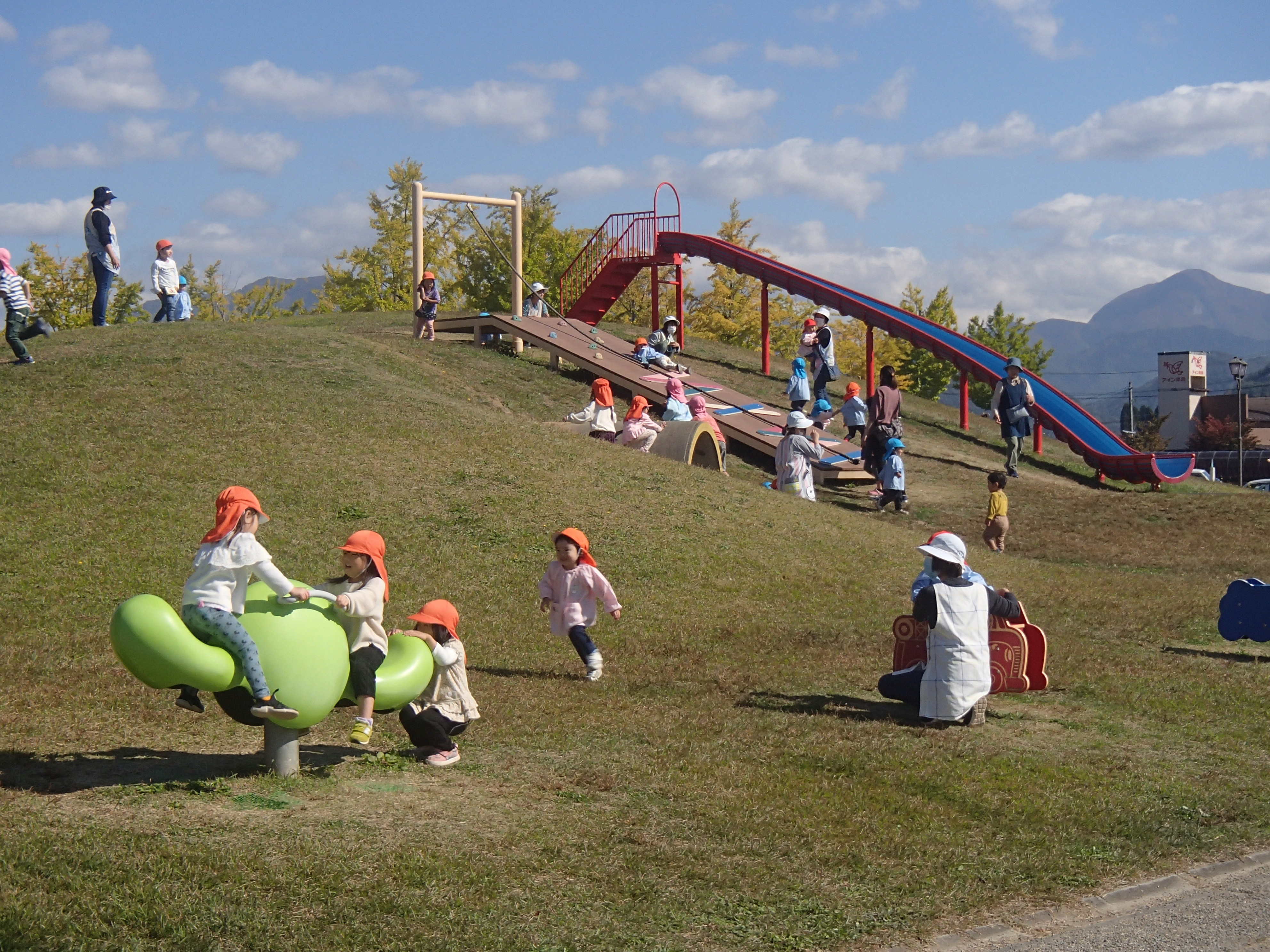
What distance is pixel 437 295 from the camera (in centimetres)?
2791

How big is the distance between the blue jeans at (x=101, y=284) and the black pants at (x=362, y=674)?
17.3 metres

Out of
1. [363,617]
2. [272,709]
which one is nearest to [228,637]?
[272,709]

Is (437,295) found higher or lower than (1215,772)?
higher

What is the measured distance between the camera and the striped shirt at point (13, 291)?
19.0m

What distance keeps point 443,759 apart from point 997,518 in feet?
40.8

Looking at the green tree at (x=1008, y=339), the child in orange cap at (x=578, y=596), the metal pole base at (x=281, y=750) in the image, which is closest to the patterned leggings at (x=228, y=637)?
the metal pole base at (x=281, y=750)

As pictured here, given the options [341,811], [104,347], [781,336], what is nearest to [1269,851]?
[341,811]

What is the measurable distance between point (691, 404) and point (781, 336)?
3837cm

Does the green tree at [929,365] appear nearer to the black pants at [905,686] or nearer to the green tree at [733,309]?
the green tree at [733,309]

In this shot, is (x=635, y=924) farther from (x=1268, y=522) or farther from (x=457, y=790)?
(x=1268, y=522)

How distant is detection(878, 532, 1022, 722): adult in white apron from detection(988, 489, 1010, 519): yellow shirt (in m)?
9.10

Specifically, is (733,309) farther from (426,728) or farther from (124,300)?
(426,728)

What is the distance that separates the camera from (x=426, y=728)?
767 centimetres

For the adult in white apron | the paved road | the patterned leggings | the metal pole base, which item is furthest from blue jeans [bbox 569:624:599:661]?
the paved road
